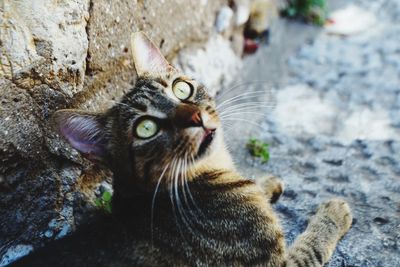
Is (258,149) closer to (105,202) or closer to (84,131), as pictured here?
(105,202)

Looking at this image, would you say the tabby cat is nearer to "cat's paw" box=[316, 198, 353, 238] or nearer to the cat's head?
the cat's head

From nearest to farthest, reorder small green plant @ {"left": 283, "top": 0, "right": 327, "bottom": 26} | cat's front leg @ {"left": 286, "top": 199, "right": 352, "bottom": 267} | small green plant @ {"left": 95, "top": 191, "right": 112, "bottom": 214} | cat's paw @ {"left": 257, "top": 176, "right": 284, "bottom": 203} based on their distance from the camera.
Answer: cat's front leg @ {"left": 286, "top": 199, "right": 352, "bottom": 267} < small green plant @ {"left": 95, "top": 191, "right": 112, "bottom": 214} < cat's paw @ {"left": 257, "top": 176, "right": 284, "bottom": 203} < small green plant @ {"left": 283, "top": 0, "right": 327, "bottom": 26}

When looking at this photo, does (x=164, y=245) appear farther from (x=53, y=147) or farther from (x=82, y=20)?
(x=82, y=20)

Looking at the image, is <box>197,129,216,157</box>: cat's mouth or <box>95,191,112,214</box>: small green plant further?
<box>95,191,112,214</box>: small green plant

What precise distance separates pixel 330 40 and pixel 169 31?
198 centimetres

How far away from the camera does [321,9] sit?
4863 millimetres

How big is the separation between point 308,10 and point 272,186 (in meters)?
2.58

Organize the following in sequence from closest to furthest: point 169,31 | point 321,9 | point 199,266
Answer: point 199,266, point 169,31, point 321,9

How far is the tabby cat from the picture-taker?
212 centimetres

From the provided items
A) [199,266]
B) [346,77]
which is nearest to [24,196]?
[199,266]

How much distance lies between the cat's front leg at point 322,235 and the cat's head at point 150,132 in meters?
0.58

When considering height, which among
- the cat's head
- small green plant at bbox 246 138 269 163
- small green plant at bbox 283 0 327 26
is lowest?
the cat's head

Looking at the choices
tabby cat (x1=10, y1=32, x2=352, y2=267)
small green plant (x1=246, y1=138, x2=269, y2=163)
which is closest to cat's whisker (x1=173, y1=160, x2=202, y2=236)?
tabby cat (x1=10, y1=32, x2=352, y2=267)

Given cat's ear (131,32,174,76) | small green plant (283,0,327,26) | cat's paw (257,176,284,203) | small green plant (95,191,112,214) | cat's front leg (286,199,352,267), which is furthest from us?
small green plant (283,0,327,26)
